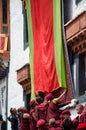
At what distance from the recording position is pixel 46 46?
55.5ft

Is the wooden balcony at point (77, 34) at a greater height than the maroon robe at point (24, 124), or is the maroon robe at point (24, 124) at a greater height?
the wooden balcony at point (77, 34)

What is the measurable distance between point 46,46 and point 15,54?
17.8 feet

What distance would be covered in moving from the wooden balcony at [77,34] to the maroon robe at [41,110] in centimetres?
179

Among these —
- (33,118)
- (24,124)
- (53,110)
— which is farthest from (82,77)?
(24,124)

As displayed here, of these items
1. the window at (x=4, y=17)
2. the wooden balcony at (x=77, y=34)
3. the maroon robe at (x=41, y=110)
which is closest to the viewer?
the wooden balcony at (x=77, y=34)

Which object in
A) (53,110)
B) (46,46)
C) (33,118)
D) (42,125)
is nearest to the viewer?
(42,125)

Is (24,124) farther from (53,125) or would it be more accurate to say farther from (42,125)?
(53,125)

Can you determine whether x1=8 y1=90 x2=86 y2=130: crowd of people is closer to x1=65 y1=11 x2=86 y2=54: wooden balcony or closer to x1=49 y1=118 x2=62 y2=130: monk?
x1=49 y1=118 x2=62 y2=130: monk

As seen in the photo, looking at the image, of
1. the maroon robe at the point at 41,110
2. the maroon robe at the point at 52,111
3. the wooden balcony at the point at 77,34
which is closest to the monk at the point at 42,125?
the maroon robe at the point at 52,111

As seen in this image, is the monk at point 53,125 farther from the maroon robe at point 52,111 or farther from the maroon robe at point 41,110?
the maroon robe at point 41,110

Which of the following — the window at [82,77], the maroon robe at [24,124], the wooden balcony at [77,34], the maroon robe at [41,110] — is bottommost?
the maroon robe at [24,124]

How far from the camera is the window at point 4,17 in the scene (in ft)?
77.8

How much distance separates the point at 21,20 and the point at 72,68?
612 centimetres

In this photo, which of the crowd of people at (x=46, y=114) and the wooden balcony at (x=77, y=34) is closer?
the crowd of people at (x=46, y=114)
